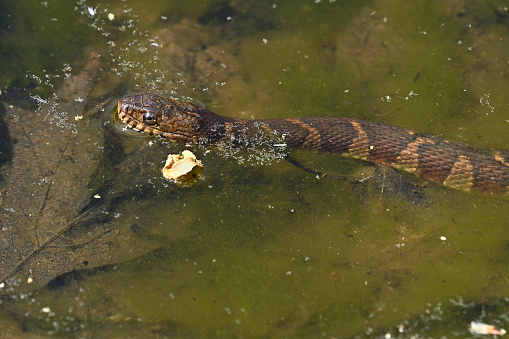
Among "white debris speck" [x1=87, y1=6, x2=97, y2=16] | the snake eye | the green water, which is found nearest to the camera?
the green water

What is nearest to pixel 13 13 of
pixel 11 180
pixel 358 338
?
pixel 11 180

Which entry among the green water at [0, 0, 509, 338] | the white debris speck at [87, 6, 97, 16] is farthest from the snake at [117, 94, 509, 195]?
the white debris speck at [87, 6, 97, 16]

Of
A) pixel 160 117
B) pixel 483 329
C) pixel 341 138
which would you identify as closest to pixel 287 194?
pixel 341 138

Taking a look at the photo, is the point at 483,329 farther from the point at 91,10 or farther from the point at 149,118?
the point at 91,10

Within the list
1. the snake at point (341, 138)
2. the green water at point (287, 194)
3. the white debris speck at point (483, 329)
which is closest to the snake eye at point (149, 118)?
the snake at point (341, 138)

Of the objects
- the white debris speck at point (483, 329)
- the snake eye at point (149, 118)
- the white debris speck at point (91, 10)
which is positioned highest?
the white debris speck at point (91, 10)

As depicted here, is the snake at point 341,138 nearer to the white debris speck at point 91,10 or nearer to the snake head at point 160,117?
the snake head at point 160,117

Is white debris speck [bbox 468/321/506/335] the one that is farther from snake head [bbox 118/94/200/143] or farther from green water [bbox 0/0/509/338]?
snake head [bbox 118/94/200/143]
